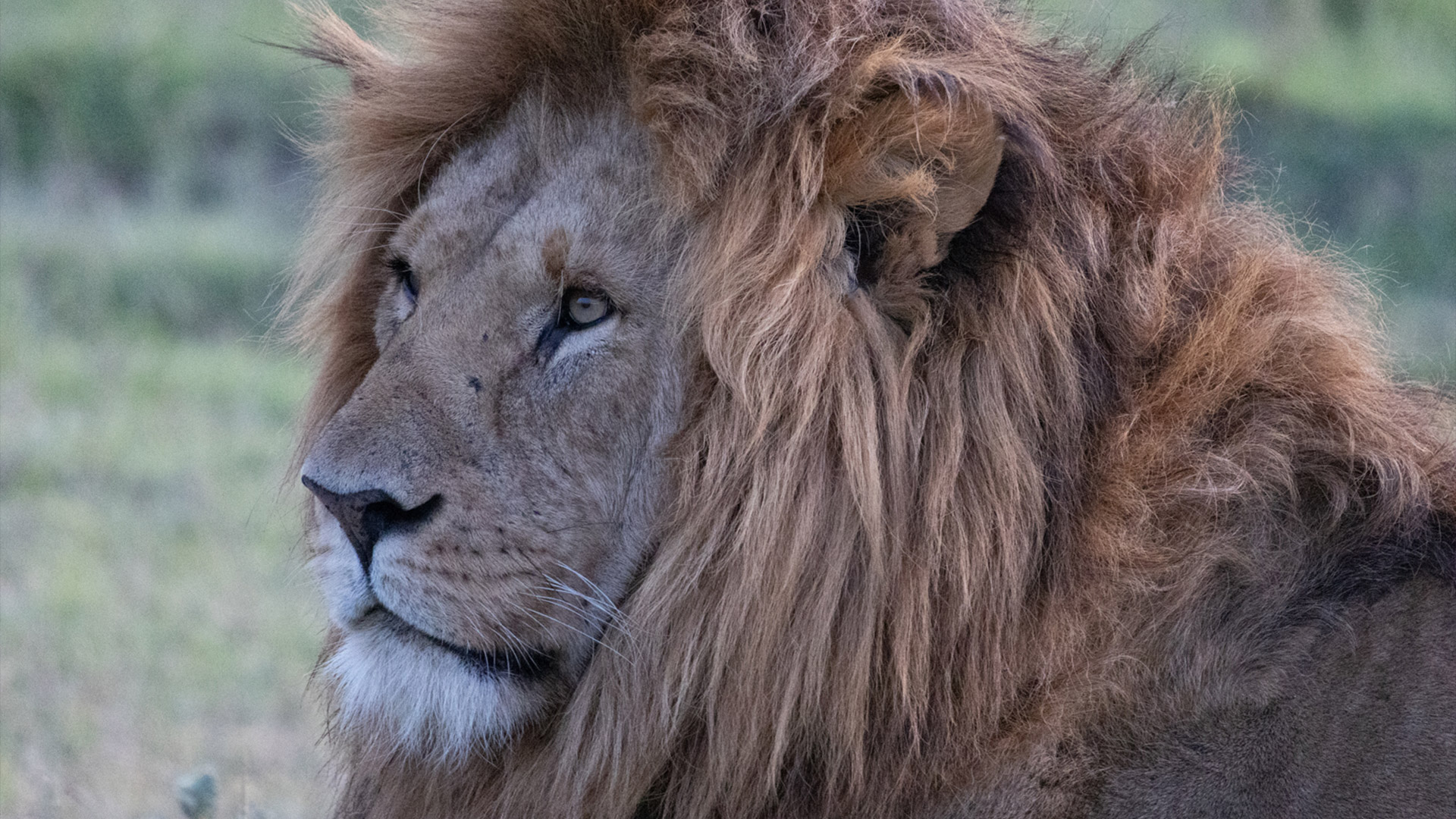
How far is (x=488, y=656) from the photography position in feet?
7.82

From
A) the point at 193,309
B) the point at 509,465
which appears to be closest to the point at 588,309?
the point at 509,465

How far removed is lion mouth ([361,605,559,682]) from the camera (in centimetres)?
235

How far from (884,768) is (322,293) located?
1521 mm

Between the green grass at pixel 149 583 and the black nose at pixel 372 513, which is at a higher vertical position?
the black nose at pixel 372 513

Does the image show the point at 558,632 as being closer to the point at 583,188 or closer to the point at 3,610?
the point at 583,188

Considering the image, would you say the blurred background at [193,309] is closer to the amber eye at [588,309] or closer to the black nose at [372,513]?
the black nose at [372,513]

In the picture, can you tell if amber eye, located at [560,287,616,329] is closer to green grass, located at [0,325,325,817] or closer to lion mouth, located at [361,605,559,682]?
lion mouth, located at [361,605,559,682]

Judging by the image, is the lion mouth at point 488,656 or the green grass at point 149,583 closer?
the lion mouth at point 488,656

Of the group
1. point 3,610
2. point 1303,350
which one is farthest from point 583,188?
point 3,610

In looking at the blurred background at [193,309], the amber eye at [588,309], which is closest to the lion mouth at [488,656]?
the amber eye at [588,309]

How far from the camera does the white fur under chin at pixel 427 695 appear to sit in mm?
2361

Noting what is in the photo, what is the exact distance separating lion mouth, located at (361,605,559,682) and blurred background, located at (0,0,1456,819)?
789 millimetres

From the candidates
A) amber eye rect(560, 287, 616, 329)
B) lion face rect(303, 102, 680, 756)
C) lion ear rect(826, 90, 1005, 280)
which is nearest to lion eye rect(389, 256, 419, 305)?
lion face rect(303, 102, 680, 756)

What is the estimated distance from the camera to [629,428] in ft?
7.88
